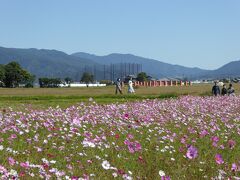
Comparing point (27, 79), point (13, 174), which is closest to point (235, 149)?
point (13, 174)

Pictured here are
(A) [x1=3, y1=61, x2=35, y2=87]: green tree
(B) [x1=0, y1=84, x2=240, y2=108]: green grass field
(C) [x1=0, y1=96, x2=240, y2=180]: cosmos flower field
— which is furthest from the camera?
(A) [x1=3, y1=61, x2=35, y2=87]: green tree

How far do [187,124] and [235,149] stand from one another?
348 centimetres

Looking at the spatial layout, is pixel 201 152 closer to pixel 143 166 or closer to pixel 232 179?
pixel 143 166

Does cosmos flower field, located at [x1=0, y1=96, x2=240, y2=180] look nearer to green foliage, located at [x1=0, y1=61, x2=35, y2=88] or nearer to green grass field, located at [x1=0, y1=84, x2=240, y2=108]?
green grass field, located at [x1=0, y1=84, x2=240, y2=108]

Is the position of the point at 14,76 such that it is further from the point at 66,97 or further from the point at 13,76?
the point at 66,97

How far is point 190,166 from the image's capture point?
6.16 m

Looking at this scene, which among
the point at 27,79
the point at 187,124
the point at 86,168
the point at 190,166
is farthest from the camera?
the point at 27,79

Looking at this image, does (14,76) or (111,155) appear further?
(14,76)

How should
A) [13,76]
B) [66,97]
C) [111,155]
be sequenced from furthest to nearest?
[13,76] < [66,97] < [111,155]

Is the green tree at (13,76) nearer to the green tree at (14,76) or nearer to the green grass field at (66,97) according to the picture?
the green tree at (14,76)

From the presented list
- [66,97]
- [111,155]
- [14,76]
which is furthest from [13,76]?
[111,155]

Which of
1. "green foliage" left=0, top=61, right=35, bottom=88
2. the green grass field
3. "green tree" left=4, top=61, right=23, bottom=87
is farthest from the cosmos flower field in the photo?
"green tree" left=4, top=61, right=23, bottom=87

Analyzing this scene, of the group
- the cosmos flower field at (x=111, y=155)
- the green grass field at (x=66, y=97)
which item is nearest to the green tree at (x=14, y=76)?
the green grass field at (x=66, y=97)

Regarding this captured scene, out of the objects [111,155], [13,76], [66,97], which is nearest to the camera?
[111,155]
